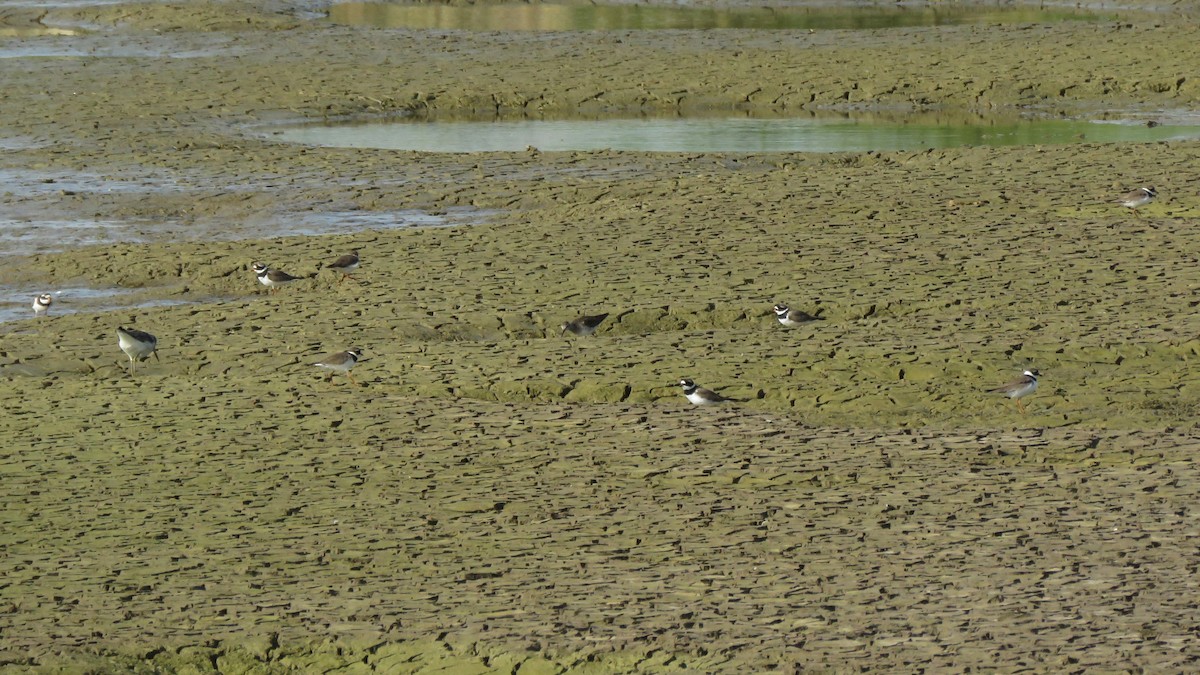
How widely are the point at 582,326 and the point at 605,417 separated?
6.21 feet

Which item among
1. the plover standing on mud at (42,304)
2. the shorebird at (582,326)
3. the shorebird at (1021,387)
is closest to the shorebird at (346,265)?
→ the plover standing on mud at (42,304)

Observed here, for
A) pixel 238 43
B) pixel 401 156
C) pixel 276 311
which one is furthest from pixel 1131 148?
pixel 238 43

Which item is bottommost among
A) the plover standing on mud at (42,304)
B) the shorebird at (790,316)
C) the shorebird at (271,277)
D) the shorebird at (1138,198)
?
the plover standing on mud at (42,304)

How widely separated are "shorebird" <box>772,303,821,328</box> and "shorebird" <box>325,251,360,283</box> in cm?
377

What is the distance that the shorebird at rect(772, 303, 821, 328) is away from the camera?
1338cm

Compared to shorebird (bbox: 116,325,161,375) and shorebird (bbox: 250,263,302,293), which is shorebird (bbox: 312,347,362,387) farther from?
shorebird (bbox: 250,263,302,293)

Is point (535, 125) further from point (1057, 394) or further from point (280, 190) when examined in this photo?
point (1057, 394)

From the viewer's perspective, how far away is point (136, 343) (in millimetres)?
12945

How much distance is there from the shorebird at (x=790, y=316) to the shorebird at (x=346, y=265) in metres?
3.77

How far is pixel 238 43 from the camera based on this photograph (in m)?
31.5

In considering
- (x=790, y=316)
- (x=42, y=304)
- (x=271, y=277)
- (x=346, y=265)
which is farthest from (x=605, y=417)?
(x=42, y=304)

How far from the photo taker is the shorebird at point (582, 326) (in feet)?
44.2

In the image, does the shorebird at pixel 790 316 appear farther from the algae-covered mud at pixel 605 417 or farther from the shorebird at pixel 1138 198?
the shorebird at pixel 1138 198

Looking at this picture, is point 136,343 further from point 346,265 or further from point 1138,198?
point 1138,198
